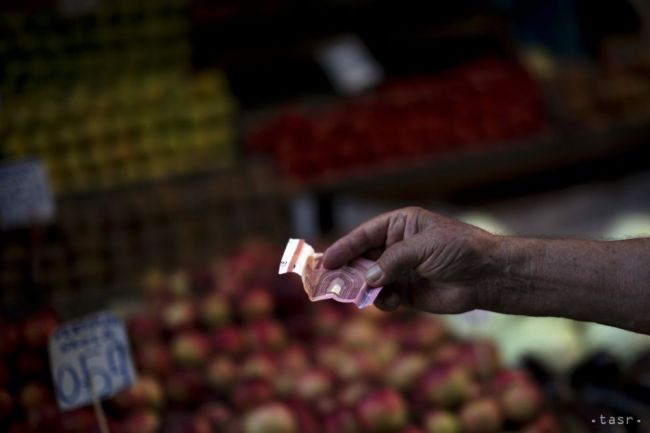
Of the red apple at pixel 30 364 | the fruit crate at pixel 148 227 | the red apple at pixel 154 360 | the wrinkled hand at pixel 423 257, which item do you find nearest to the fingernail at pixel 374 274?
the wrinkled hand at pixel 423 257

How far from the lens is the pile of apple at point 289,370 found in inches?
80.8

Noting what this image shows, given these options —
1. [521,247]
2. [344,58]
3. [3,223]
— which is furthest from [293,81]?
[521,247]

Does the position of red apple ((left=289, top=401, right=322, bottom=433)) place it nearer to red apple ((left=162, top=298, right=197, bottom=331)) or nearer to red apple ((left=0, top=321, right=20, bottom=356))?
red apple ((left=162, top=298, right=197, bottom=331))

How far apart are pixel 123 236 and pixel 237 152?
1288 millimetres

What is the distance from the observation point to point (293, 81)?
5086mm

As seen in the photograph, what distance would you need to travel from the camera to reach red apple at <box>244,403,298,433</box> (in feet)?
6.53

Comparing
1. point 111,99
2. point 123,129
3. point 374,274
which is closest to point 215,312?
point 374,274

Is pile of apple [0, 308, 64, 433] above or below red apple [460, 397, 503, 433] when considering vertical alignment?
above

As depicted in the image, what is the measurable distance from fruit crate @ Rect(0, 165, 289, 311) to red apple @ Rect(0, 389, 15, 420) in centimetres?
86

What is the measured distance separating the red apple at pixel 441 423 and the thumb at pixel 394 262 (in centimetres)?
89

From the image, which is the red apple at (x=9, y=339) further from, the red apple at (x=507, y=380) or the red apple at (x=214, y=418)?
the red apple at (x=507, y=380)

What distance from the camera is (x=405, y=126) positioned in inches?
173

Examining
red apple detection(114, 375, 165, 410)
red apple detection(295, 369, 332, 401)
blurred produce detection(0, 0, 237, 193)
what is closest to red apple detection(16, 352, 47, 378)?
red apple detection(114, 375, 165, 410)

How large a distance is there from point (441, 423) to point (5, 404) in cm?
116
